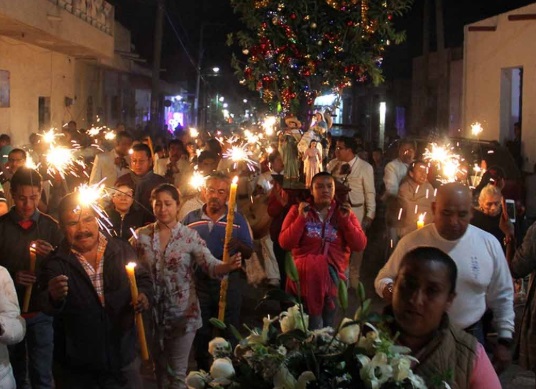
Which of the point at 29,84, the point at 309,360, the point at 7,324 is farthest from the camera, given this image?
the point at 29,84

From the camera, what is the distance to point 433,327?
3701 mm

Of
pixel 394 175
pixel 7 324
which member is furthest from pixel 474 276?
pixel 394 175

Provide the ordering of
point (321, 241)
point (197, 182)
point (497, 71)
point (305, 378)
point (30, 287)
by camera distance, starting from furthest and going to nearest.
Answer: point (497, 71), point (197, 182), point (321, 241), point (30, 287), point (305, 378)

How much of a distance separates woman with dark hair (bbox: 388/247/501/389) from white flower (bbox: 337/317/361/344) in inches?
17.7

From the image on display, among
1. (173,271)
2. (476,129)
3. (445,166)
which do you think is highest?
(476,129)

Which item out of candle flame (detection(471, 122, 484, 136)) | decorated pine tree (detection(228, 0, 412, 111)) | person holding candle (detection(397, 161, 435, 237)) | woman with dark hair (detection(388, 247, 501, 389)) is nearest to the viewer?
woman with dark hair (detection(388, 247, 501, 389))

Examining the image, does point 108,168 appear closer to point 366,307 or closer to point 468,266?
point 468,266

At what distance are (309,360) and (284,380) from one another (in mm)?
144

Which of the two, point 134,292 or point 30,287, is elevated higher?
point 134,292

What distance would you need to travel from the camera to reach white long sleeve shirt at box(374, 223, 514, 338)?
5352mm

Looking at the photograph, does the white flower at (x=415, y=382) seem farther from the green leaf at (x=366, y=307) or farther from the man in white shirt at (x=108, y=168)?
the man in white shirt at (x=108, y=168)

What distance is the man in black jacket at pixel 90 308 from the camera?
5258 millimetres

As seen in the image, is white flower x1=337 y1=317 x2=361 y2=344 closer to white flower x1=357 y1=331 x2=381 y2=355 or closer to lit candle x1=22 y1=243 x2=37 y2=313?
white flower x1=357 y1=331 x2=381 y2=355

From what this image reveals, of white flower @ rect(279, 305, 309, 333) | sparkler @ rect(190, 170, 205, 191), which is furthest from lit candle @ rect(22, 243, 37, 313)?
white flower @ rect(279, 305, 309, 333)
